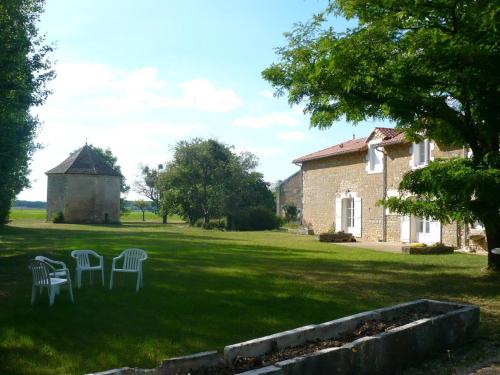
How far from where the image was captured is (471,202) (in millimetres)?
9500

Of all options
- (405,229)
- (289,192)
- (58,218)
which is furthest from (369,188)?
(58,218)

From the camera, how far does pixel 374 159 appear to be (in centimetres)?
2327

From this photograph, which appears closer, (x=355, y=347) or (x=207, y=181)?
(x=355, y=347)

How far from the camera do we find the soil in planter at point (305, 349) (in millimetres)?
4285

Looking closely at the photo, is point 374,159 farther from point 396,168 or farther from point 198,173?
point 198,173

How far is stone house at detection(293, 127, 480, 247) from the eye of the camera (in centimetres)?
1995

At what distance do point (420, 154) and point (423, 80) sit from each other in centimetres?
1097

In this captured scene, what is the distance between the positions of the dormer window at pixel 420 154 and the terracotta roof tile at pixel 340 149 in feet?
11.9

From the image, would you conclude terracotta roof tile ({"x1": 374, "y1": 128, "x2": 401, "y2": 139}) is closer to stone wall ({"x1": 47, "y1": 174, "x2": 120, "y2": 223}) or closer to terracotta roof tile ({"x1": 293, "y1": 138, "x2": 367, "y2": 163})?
terracotta roof tile ({"x1": 293, "y1": 138, "x2": 367, "y2": 163})

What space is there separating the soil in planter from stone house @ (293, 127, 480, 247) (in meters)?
13.0

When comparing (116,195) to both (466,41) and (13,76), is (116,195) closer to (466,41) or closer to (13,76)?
(13,76)

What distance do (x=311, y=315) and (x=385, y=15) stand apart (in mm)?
6267

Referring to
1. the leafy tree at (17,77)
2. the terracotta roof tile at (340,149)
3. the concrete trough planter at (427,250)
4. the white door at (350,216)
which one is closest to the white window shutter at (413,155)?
the terracotta roof tile at (340,149)

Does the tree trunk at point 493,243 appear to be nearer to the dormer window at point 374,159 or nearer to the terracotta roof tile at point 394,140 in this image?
the terracotta roof tile at point 394,140
